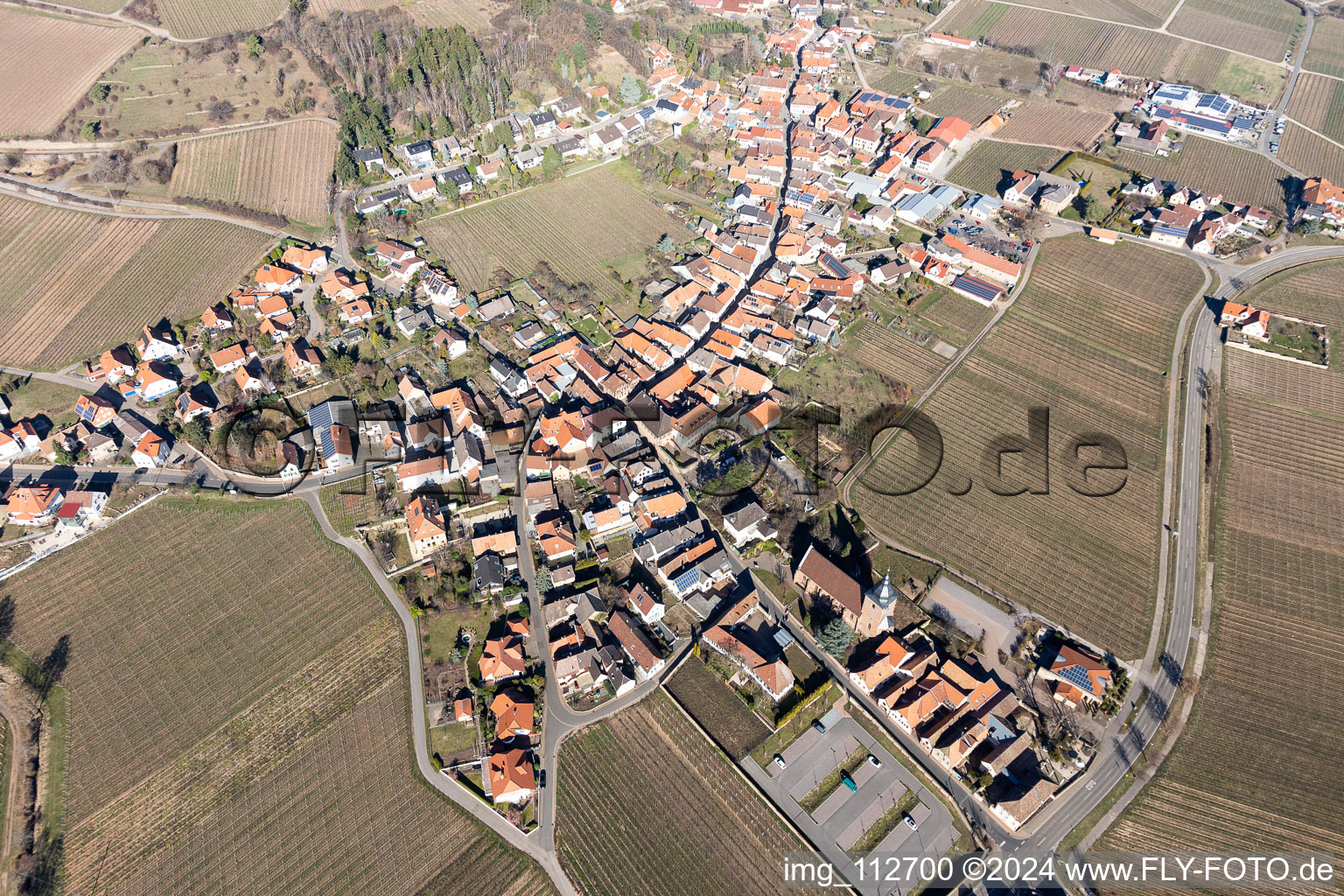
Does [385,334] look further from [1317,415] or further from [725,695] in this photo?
[1317,415]

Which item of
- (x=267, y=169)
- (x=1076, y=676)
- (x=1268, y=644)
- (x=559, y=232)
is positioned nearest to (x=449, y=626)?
(x=1076, y=676)

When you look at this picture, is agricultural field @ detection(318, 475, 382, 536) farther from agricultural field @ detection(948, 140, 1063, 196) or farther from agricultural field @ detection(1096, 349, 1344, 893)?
agricultural field @ detection(948, 140, 1063, 196)

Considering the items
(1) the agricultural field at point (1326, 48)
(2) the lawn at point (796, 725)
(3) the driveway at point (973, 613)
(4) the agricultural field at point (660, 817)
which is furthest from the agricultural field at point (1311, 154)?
(4) the agricultural field at point (660, 817)

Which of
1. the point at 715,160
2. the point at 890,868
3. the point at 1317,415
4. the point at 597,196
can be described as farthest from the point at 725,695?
the point at 715,160

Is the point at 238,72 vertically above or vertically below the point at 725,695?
above

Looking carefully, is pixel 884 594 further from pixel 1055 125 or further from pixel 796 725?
pixel 1055 125

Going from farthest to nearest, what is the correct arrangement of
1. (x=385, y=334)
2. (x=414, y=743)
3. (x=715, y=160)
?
(x=715, y=160)
(x=385, y=334)
(x=414, y=743)

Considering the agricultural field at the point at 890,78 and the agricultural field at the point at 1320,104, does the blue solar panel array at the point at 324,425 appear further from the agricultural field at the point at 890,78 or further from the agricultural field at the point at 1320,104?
the agricultural field at the point at 1320,104
